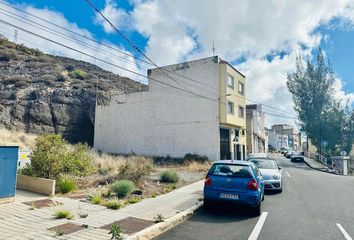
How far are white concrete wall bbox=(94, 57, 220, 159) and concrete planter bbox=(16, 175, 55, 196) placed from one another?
60.6ft

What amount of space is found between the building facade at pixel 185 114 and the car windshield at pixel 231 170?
17269 millimetres

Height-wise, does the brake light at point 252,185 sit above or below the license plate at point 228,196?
above

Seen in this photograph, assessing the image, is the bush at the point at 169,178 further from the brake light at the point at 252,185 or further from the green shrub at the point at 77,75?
the green shrub at the point at 77,75

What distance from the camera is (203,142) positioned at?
87.8 feet

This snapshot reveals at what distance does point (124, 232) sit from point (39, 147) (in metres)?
6.68

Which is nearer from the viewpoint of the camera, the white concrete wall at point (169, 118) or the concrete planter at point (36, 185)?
the concrete planter at point (36, 185)

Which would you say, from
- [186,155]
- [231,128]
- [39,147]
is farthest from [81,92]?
[39,147]

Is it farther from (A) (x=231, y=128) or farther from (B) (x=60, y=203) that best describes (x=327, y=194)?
(A) (x=231, y=128)

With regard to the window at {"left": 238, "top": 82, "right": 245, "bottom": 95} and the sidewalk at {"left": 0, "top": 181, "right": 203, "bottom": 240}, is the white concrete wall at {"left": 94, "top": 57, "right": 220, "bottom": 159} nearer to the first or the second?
the window at {"left": 238, "top": 82, "right": 245, "bottom": 95}

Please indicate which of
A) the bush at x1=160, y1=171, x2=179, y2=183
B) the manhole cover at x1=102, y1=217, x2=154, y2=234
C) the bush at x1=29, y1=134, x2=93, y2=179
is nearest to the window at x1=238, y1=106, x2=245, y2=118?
the bush at x1=160, y1=171, x2=179, y2=183

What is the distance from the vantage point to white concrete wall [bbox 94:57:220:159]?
26891 millimetres

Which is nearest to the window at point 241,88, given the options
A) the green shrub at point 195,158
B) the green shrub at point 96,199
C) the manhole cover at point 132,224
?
the green shrub at point 195,158

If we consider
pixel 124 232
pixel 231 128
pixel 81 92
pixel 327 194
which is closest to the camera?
pixel 124 232

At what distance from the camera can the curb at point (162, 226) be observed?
5.68 meters
